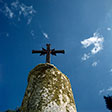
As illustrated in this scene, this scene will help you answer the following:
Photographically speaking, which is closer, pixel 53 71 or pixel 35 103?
pixel 35 103

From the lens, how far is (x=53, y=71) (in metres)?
2.84

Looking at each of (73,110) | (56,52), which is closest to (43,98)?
(73,110)

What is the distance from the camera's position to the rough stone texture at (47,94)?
6.76ft

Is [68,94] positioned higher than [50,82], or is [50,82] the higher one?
[50,82]

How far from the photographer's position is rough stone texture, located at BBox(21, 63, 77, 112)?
2.06m

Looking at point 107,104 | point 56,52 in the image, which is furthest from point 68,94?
point 107,104

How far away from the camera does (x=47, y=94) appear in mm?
2238

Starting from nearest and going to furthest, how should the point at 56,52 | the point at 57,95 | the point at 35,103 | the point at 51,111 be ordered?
the point at 51,111, the point at 35,103, the point at 57,95, the point at 56,52

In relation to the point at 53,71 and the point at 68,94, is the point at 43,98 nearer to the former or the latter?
the point at 68,94

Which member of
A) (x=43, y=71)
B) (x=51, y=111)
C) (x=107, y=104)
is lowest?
(x=51, y=111)


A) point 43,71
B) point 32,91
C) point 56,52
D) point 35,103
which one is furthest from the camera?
point 56,52

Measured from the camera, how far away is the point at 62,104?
2.15 meters

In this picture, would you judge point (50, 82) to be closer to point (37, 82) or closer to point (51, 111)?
point (37, 82)

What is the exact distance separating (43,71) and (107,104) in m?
27.6
